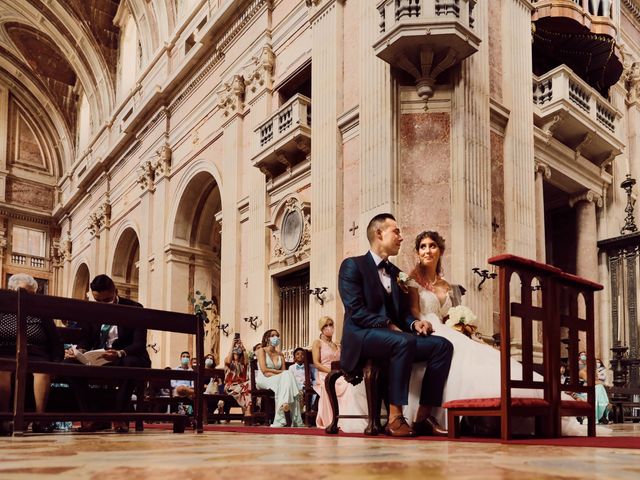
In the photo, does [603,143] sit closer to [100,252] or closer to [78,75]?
[100,252]

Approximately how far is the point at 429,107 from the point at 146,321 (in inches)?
257

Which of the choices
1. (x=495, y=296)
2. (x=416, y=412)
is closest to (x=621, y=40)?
(x=495, y=296)

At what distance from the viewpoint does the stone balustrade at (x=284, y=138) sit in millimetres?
12914

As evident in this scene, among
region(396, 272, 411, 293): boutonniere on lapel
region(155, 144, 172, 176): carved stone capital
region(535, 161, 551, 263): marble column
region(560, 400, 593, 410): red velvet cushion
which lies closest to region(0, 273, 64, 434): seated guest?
region(396, 272, 411, 293): boutonniere on lapel

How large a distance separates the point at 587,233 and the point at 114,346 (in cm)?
1079

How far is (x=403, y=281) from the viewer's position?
4957mm

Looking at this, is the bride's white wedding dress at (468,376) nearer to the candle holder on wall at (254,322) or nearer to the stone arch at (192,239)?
the candle holder on wall at (254,322)

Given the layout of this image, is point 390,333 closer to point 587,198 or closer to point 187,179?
point 587,198

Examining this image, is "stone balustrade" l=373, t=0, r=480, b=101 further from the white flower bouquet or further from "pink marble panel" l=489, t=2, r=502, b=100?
the white flower bouquet

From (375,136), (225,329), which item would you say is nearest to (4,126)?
(225,329)

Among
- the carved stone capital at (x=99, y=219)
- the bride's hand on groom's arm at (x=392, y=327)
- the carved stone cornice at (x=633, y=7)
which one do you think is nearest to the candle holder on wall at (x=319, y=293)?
the bride's hand on groom's arm at (x=392, y=327)

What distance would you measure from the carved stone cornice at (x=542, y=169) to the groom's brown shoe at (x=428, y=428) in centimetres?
853

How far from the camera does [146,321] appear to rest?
18.3 ft

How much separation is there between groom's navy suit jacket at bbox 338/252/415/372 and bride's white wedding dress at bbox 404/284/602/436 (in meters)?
0.33
